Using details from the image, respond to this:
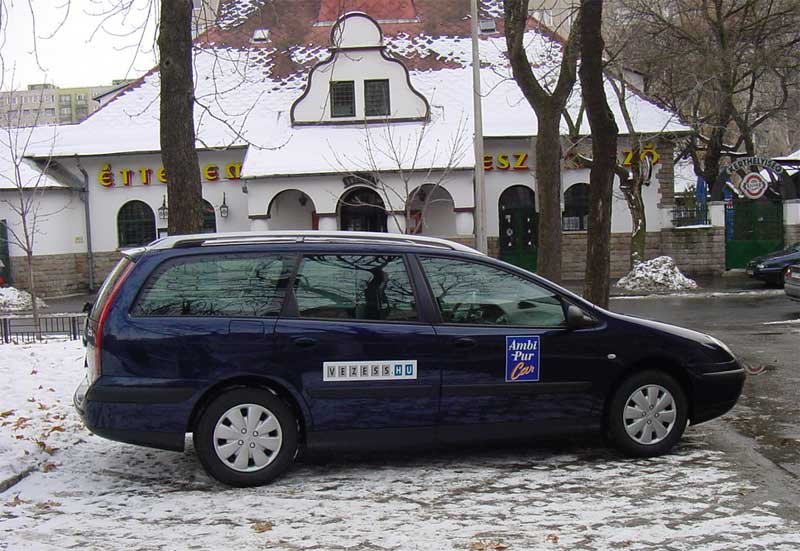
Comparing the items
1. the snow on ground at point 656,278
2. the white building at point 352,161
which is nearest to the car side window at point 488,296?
the snow on ground at point 656,278

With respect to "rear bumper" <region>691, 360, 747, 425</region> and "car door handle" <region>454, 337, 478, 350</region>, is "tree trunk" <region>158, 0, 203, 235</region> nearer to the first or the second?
"car door handle" <region>454, 337, 478, 350</region>

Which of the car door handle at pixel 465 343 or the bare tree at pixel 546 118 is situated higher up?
the bare tree at pixel 546 118

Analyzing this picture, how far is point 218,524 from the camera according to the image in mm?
5000

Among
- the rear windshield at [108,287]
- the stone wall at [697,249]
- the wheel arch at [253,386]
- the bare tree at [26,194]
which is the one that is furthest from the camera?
the stone wall at [697,249]

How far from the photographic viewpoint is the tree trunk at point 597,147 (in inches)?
393

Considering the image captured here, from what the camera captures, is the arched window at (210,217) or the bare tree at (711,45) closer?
the bare tree at (711,45)

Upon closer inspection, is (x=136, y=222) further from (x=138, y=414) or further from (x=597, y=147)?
(x=138, y=414)

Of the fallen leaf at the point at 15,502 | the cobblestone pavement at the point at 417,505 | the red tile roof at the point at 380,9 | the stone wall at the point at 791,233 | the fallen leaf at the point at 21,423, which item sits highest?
the red tile roof at the point at 380,9

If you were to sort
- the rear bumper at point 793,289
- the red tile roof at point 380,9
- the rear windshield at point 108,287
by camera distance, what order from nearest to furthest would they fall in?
1. the rear windshield at point 108,287
2. the rear bumper at point 793,289
3. the red tile roof at point 380,9

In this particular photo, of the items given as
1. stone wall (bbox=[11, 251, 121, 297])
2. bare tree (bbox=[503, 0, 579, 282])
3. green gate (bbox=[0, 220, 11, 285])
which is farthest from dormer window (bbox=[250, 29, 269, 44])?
bare tree (bbox=[503, 0, 579, 282])

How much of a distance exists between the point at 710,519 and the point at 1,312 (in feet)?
74.3

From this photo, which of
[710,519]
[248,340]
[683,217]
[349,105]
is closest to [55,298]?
[349,105]

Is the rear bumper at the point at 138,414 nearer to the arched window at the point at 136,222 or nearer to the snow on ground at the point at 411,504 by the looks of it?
the snow on ground at the point at 411,504

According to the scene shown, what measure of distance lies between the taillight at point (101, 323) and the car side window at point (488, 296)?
2.10 meters
